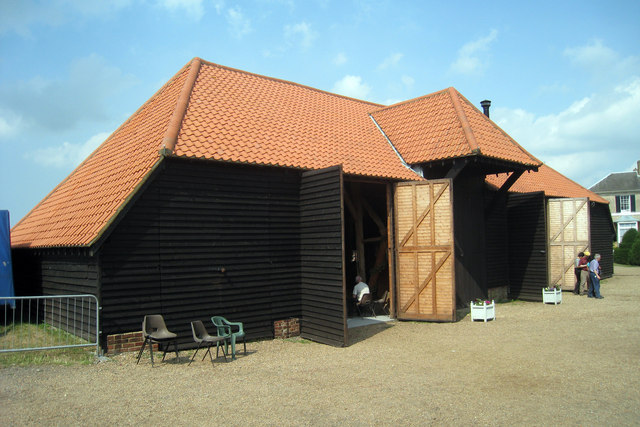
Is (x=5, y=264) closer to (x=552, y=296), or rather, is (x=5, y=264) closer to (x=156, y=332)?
(x=156, y=332)

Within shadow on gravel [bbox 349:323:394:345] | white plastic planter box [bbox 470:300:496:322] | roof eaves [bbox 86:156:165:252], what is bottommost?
shadow on gravel [bbox 349:323:394:345]

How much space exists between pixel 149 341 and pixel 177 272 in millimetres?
1409

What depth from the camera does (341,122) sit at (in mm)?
14984

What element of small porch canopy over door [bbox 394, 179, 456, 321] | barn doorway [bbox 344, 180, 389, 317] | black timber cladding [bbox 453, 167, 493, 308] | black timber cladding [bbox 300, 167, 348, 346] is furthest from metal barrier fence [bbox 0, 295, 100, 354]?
black timber cladding [bbox 453, 167, 493, 308]

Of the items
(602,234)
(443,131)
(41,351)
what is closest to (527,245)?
(443,131)

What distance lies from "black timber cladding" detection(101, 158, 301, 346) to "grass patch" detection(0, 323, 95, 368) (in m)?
0.77

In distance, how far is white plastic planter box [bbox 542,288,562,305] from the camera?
50.4 feet

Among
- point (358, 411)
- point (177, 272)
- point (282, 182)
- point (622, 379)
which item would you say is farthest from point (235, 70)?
point (622, 379)

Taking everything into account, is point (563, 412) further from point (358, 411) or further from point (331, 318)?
point (331, 318)

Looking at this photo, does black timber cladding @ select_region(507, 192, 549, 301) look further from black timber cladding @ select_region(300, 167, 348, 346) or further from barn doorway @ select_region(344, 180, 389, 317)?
black timber cladding @ select_region(300, 167, 348, 346)

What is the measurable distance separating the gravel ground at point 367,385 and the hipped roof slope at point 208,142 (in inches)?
112

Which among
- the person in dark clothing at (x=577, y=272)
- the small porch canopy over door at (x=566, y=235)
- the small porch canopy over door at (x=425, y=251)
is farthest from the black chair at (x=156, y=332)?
the person in dark clothing at (x=577, y=272)

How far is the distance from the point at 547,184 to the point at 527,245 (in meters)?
5.94

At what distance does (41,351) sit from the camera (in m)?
8.96
